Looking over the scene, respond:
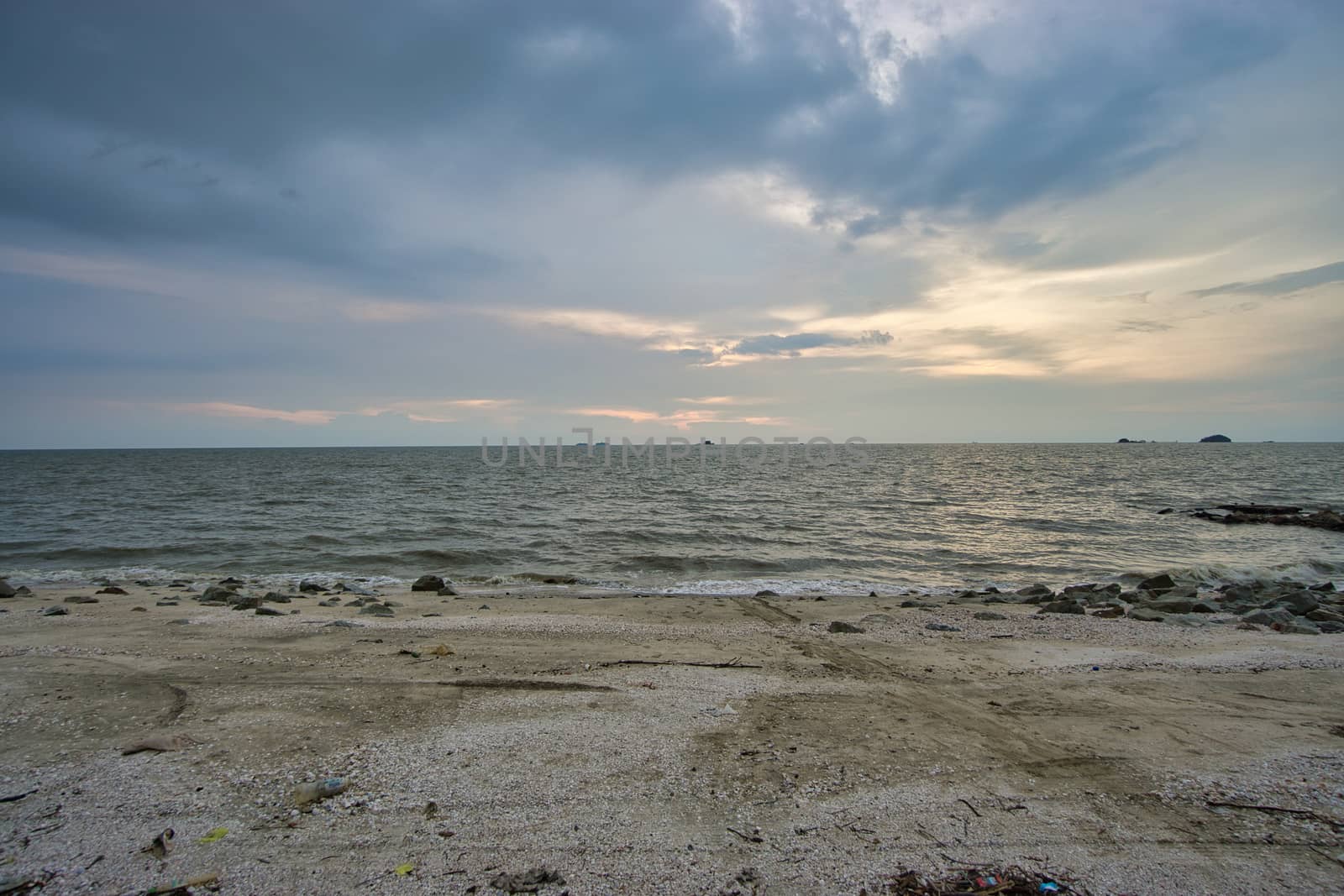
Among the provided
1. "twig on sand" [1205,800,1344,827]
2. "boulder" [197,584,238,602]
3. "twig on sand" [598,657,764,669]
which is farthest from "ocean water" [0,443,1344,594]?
"twig on sand" [1205,800,1344,827]

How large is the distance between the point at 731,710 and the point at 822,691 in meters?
1.37

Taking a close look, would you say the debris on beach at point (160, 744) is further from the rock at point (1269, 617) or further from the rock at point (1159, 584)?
the rock at point (1159, 584)

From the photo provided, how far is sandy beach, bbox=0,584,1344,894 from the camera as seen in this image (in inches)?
167

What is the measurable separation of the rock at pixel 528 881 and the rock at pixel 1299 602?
16.2 m

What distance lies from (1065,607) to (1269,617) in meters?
3.39

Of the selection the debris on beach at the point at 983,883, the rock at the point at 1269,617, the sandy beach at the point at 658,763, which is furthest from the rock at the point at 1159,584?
the debris on beach at the point at 983,883

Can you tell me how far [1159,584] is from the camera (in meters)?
17.0

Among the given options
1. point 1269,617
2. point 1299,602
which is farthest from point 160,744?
point 1299,602

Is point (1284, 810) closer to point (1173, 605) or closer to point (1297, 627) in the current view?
point (1297, 627)

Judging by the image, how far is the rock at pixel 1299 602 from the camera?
13189mm

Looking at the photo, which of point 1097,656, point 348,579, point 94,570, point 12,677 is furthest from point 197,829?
point 94,570

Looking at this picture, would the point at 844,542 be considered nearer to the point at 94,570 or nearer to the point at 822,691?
the point at 822,691

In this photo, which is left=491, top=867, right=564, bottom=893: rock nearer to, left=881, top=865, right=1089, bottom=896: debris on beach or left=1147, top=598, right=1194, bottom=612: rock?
left=881, top=865, right=1089, bottom=896: debris on beach

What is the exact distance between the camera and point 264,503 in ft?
119
